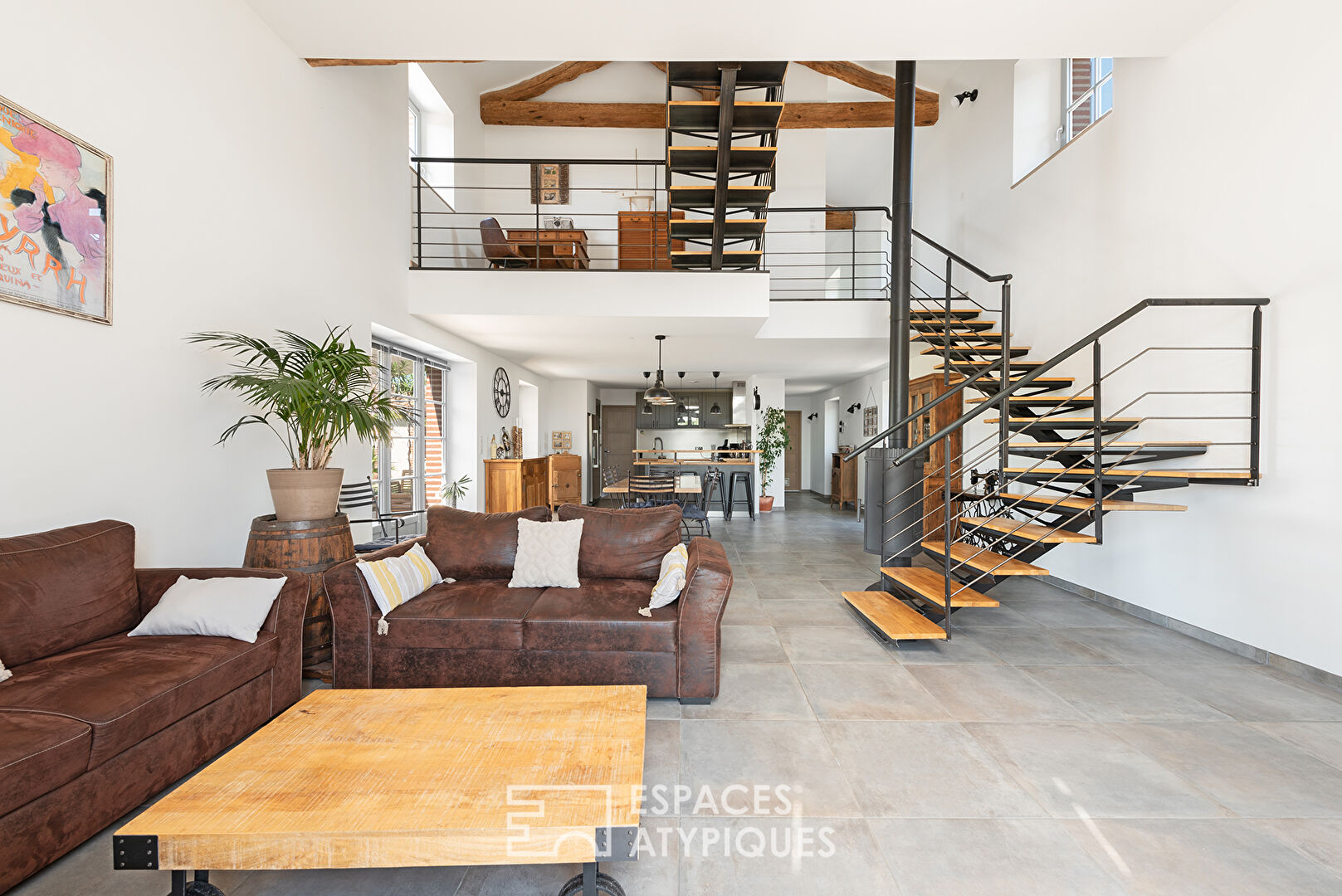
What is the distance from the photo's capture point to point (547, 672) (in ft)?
9.18

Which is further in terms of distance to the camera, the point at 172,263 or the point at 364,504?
the point at 364,504

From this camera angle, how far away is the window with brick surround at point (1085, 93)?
16.4ft

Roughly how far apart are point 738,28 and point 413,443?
503cm

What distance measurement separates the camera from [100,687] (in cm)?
179

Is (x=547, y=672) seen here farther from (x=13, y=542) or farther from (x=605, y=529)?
(x=13, y=542)

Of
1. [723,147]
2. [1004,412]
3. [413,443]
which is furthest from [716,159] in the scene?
[413,443]

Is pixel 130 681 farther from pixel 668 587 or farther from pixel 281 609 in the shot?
pixel 668 587

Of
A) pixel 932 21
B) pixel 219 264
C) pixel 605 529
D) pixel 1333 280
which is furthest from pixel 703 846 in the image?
pixel 932 21

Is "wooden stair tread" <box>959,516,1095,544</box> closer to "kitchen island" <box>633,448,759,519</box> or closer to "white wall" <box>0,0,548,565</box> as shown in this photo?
"white wall" <box>0,0,548,565</box>

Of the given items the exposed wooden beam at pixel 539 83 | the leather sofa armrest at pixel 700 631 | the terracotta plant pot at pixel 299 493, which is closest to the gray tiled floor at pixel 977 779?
the leather sofa armrest at pixel 700 631

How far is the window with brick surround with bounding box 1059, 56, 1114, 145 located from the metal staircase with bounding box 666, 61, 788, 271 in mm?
2635

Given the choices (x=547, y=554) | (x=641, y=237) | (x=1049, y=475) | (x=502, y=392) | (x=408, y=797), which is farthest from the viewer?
(x=502, y=392)

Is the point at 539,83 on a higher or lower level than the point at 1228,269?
higher

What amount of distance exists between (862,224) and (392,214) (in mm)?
8515
